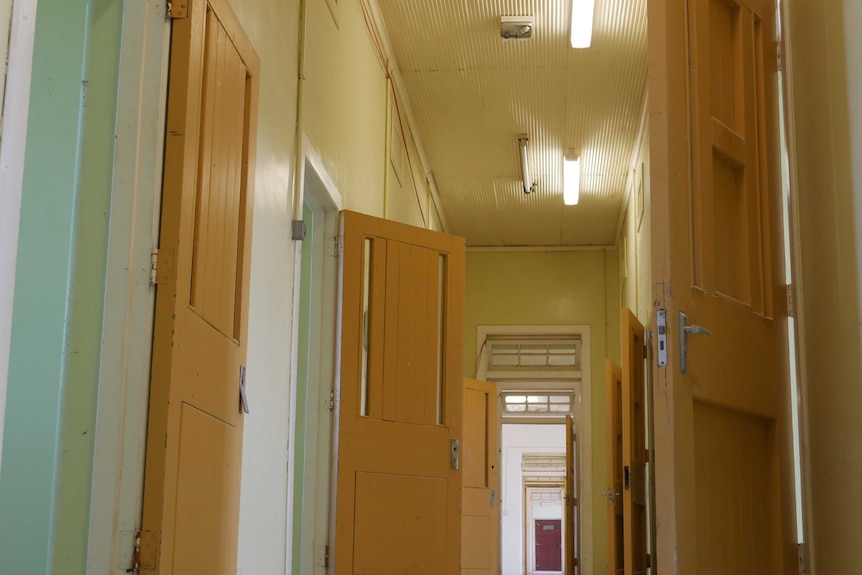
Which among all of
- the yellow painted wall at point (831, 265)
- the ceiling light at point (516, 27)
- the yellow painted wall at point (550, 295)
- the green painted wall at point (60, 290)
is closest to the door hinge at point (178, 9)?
the green painted wall at point (60, 290)

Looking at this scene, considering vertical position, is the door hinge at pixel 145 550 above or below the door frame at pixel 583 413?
below

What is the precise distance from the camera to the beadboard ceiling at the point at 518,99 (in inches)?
267

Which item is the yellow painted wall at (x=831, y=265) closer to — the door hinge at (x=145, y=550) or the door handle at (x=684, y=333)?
the door handle at (x=684, y=333)

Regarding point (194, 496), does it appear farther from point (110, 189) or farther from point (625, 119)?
point (625, 119)

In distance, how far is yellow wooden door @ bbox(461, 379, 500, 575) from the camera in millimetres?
10023

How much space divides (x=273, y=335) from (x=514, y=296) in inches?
298

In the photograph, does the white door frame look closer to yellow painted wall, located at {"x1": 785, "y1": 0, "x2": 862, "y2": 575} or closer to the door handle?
the door handle

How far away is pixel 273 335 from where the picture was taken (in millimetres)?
4145

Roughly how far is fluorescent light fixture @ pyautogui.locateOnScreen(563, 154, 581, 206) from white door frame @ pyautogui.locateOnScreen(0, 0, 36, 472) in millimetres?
7259

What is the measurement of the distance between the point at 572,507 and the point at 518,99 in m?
5.24

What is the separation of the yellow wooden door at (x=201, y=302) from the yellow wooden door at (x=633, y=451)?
390cm

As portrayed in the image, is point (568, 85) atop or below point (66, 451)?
atop

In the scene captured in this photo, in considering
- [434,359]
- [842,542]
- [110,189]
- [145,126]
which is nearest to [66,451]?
[110,189]

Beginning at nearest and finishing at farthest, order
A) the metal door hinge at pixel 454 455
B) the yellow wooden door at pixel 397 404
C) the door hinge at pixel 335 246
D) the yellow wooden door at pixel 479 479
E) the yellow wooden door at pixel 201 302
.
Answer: the yellow wooden door at pixel 201 302 < the yellow wooden door at pixel 397 404 < the door hinge at pixel 335 246 < the metal door hinge at pixel 454 455 < the yellow wooden door at pixel 479 479
